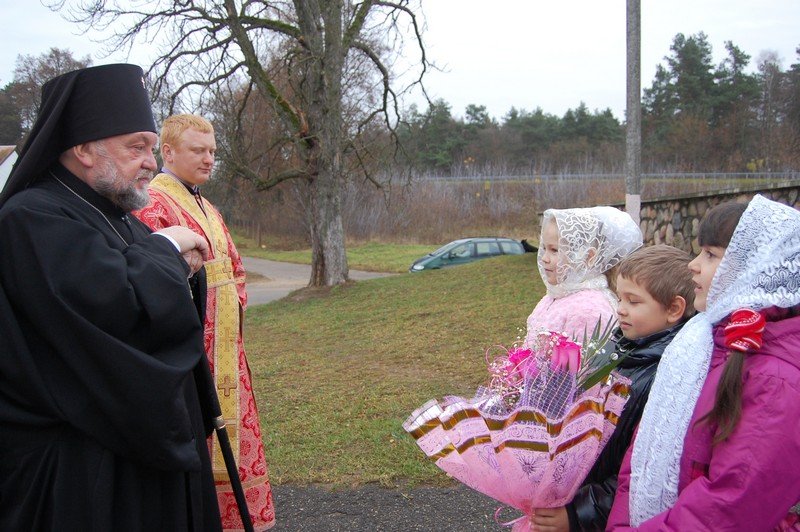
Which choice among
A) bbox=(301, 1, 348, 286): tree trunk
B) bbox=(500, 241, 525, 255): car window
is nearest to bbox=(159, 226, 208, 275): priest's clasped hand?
bbox=(301, 1, 348, 286): tree trunk

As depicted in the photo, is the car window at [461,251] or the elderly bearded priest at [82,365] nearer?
the elderly bearded priest at [82,365]

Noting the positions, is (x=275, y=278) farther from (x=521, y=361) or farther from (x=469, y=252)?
(x=521, y=361)

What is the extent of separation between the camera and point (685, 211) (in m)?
9.48

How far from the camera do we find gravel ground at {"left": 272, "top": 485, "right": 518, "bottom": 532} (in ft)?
13.3

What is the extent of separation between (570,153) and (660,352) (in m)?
56.7

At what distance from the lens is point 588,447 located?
215 cm

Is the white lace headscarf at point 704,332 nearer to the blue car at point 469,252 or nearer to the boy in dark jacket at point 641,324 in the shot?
the boy in dark jacket at point 641,324

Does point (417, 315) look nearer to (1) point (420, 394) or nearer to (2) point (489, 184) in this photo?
(1) point (420, 394)

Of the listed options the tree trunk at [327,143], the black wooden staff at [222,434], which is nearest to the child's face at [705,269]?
the black wooden staff at [222,434]

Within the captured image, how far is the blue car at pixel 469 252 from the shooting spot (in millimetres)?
21641

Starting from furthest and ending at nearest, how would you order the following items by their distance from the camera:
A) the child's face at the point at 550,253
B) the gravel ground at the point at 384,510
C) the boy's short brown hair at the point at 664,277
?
1. the gravel ground at the point at 384,510
2. the child's face at the point at 550,253
3. the boy's short brown hair at the point at 664,277

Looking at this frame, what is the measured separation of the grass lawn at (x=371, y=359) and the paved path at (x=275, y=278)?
178 inches

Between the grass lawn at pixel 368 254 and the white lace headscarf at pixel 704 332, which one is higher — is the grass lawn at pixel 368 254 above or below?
below

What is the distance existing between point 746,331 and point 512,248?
67.0 ft
